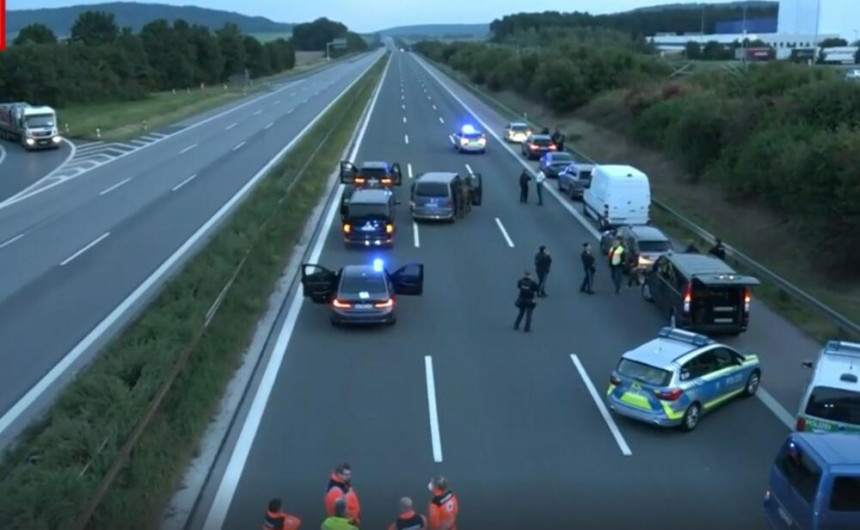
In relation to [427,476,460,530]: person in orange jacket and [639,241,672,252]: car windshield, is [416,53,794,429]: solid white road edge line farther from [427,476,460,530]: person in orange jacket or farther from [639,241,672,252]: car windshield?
[427,476,460,530]: person in orange jacket

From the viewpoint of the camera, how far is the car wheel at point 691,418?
52.0ft

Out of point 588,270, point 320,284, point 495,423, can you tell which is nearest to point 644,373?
point 495,423

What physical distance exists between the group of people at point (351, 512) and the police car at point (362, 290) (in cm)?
942

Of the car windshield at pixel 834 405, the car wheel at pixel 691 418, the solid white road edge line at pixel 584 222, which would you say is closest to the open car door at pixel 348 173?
the solid white road edge line at pixel 584 222

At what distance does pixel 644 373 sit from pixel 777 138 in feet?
69.4

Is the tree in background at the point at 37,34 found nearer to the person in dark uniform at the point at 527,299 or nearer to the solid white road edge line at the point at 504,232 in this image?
the solid white road edge line at the point at 504,232

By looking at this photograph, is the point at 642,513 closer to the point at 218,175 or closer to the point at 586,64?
the point at 218,175

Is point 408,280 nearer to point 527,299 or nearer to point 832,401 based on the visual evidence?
point 527,299

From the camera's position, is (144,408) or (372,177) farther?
(372,177)


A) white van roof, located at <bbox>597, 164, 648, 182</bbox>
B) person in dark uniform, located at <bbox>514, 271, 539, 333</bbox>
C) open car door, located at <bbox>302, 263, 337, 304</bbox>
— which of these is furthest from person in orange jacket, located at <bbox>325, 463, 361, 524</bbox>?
white van roof, located at <bbox>597, 164, 648, 182</bbox>

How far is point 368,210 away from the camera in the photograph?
29.6 metres

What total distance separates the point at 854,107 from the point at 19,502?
31.2 m

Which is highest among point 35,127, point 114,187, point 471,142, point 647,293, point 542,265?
point 542,265

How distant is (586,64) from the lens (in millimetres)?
77062
